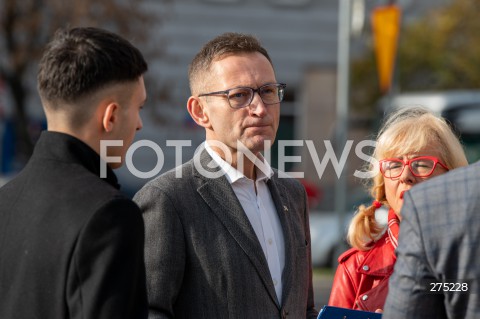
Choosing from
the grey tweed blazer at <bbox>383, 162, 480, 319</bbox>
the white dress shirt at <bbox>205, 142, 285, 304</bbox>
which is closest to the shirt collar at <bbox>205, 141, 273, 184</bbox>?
the white dress shirt at <bbox>205, 142, 285, 304</bbox>

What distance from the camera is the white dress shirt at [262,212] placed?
347cm

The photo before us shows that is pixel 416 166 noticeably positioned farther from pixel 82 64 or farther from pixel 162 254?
pixel 82 64

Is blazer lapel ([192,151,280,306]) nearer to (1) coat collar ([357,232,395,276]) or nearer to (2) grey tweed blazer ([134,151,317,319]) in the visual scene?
(2) grey tweed blazer ([134,151,317,319])

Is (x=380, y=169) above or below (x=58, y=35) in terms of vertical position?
below

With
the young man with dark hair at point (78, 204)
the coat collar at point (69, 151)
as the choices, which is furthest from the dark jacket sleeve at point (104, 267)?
the coat collar at point (69, 151)

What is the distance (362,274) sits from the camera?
374 cm

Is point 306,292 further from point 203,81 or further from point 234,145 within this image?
point 203,81

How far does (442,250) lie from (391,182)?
149cm

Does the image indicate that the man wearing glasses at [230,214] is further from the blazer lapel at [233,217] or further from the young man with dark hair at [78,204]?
the young man with dark hair at [78,204]

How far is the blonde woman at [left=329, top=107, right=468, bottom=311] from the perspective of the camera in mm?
3711

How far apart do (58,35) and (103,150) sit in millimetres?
369

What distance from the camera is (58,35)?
2.72 metres

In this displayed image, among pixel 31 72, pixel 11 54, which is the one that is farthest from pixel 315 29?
pixel 11 54

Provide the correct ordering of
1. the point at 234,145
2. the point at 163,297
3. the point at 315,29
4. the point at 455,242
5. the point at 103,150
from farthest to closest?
the point at 315,29
the point at 234,145
the point at 163,297
the point at 103,150
the point at 455,242
